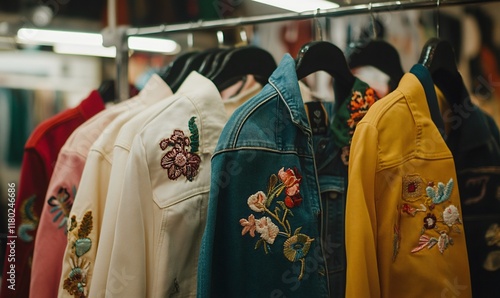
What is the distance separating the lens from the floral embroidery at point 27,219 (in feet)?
4.04

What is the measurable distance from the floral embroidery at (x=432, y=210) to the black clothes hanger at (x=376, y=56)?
33cm

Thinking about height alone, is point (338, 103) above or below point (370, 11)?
below

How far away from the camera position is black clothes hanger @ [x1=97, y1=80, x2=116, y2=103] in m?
1.42

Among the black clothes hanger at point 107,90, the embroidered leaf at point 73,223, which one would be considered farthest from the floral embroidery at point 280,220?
the black clothes hanger at point 107,90

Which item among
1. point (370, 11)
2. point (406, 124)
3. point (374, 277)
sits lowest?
point (374, 277)

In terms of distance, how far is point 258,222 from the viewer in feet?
2.95

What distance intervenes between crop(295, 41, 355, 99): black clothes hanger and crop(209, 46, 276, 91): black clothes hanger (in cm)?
14

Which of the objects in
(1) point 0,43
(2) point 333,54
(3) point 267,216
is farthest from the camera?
(1) point 0,43

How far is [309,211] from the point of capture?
3.04 ft

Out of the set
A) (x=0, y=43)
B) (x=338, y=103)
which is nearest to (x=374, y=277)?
(x=338, y=103)

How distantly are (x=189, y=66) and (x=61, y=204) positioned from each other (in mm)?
409

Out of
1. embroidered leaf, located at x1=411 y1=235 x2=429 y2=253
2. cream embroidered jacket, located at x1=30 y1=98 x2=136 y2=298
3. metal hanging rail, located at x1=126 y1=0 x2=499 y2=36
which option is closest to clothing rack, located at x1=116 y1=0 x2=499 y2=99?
metal hanging rail, located at x1=126 y1=0 x2=499 y2=36

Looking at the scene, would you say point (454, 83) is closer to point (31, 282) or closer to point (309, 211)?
point (309, 211)

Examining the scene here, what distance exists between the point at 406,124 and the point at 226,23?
52cm
